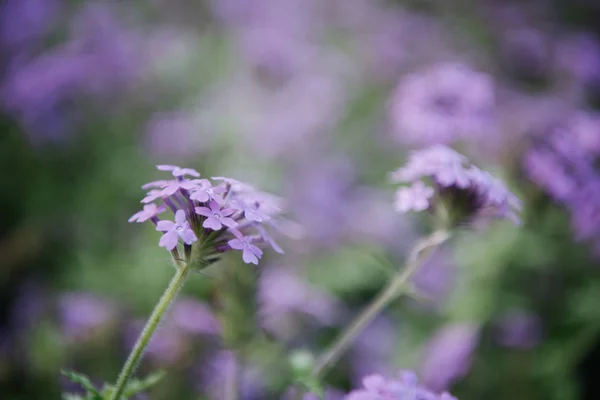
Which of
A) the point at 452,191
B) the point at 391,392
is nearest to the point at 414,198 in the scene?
the point at 452,191

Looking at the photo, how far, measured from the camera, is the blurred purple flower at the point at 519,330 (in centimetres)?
237

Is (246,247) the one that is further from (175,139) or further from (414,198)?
(175,139)

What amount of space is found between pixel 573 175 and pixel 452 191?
87 centimetres

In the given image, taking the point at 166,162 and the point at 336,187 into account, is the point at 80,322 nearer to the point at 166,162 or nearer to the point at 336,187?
the point at 166,162

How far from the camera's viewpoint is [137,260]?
8.70 ft

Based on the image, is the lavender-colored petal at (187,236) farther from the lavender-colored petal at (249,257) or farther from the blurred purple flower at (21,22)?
the blurred purple flower at (21,22)

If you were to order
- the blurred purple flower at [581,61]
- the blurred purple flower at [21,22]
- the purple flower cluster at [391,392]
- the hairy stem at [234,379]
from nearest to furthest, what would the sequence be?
the purple flower cluster at [391,392]
the hairy stem at [234,379]
the blurred purple flower at [21,22]
the blurred purple flower at [581,61]

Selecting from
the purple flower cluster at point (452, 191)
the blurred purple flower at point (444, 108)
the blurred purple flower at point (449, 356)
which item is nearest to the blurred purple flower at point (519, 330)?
the blurred purple flower at point (449, 356)

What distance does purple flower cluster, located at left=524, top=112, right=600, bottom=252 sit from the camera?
198cm

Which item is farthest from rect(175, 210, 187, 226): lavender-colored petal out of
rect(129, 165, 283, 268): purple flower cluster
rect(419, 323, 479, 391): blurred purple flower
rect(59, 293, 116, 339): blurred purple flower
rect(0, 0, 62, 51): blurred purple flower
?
rect(0, 0, 62, 51): blurred purple flower

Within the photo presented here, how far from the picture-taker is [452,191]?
151cm

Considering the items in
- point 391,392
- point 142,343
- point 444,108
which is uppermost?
point 444,108

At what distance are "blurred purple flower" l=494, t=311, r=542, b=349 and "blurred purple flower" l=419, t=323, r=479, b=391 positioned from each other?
13 cm

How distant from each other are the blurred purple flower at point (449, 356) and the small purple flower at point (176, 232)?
1.39 metres
